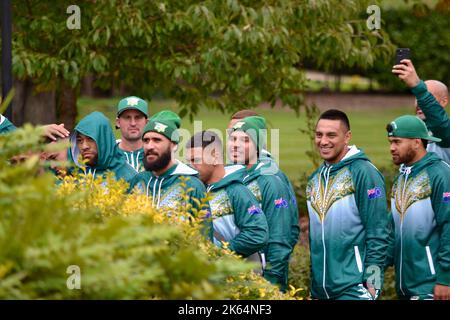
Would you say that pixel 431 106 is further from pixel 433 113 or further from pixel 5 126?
pixel 5 126

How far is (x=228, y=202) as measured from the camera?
7227mm

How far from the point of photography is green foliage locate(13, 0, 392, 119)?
11094 mm

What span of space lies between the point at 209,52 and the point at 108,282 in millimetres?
7896

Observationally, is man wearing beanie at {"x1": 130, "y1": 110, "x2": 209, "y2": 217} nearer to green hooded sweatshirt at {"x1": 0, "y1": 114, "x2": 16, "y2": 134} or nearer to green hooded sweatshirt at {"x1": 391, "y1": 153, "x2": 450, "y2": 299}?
green hooded sweatshirt at {"x1": 0, "y1": 114, "x2": 16, "y2": 134}

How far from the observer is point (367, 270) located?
7.21 m

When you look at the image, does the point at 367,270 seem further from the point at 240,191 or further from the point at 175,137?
the point at 175,137

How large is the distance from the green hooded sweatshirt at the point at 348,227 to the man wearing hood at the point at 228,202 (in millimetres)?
461

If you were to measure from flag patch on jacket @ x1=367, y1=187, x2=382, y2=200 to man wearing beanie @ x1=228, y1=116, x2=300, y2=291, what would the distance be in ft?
2.52

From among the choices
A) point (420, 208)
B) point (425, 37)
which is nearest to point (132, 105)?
point (420, 208)

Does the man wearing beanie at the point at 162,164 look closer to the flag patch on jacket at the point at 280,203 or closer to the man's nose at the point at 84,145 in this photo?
the man's nose at the point at 84,145

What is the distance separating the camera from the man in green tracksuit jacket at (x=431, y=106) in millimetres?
7355
